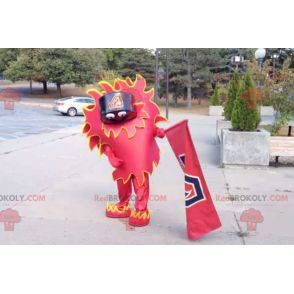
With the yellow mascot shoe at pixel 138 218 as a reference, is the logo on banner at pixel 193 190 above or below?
above

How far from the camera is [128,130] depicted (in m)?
4.56

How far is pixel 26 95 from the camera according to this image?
24.7m

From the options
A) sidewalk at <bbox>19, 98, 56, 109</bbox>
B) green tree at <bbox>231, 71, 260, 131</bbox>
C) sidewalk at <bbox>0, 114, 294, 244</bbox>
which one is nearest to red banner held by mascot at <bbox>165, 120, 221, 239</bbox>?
sidewalk at <bbox>0, 114, 294, 244</bbox>

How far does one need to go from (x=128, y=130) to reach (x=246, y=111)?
4.72m

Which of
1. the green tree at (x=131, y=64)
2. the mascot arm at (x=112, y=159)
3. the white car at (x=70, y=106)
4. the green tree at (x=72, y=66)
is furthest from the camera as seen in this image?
the green tree at (x=131, y=64)

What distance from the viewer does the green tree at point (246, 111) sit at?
8.53m

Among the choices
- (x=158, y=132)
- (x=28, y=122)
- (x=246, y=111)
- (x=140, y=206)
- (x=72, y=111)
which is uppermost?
(x=158, y=132)

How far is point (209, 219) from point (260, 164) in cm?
425

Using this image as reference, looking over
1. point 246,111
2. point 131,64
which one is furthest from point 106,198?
point 131,64

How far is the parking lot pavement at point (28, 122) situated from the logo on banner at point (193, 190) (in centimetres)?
929

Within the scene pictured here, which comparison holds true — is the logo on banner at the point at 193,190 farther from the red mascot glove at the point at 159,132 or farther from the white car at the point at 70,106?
the white car at the point at 70,106

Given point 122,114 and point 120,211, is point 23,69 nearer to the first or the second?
point 120,211

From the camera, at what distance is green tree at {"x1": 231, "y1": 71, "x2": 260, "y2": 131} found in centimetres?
853

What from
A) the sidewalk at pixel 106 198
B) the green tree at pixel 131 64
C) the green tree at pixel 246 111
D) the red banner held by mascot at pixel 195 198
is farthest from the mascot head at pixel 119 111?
the green tree at pixel 131 64
